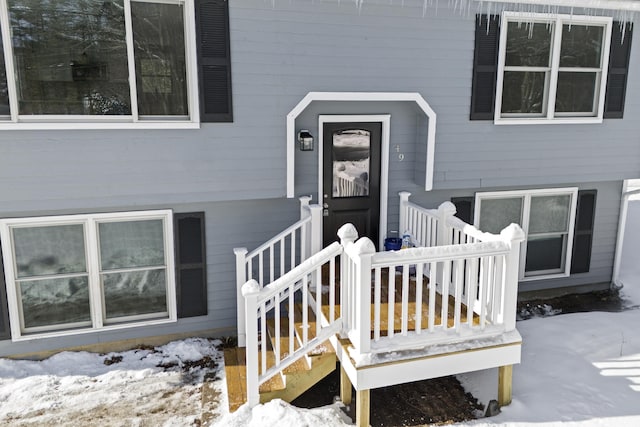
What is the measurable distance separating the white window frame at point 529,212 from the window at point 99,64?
416 cm

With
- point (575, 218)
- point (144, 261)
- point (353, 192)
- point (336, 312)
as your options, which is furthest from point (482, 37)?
point (144, 261)

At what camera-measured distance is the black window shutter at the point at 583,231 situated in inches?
296

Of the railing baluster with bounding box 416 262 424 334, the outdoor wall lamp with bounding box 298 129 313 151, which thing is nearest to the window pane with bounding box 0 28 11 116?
the outdoor wall lamp with bounding box 298 129 313 151

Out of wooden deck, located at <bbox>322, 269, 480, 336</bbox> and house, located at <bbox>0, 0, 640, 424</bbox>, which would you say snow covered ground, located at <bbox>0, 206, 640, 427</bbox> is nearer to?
house, located at <bbox>0, 0, 640, 424</bbox>

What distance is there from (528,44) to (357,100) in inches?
100

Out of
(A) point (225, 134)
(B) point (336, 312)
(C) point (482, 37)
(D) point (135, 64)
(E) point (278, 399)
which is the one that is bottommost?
(E) point (278, 399)

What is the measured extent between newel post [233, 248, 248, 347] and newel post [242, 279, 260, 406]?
1259 mm

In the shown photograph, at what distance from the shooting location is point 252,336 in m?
Result: 4.42

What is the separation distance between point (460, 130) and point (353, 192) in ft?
5.30

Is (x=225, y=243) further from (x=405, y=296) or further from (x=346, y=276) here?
(x=405, y=296)

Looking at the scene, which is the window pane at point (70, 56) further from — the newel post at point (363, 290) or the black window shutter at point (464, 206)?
the black window shutter at point (464, 206)

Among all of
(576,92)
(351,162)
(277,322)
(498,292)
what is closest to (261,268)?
(277,322)

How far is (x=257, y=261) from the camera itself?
625cm

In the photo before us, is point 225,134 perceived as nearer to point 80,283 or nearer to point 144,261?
point 144,261
